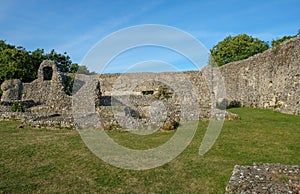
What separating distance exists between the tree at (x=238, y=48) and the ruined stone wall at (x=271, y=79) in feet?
58.3

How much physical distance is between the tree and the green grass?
32.5 metres

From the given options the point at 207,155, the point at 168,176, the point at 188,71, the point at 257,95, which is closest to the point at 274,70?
the point at 257,95

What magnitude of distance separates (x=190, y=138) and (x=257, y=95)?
12374 mm

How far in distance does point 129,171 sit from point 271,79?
48.1 feet

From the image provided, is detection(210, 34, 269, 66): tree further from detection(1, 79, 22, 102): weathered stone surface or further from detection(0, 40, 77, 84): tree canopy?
detection(1, 79, 22, 102): weathered stone surface

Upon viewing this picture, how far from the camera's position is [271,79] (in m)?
17.0

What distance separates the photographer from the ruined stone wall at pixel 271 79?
14.1 meters

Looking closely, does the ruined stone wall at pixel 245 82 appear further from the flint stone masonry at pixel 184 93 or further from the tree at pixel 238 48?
the tree at pixel 238 48

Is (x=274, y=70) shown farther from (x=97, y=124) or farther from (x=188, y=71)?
(x=97, y=124)

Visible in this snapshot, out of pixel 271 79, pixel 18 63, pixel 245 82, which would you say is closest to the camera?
pixel 271 79

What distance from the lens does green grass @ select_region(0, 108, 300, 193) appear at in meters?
4.93

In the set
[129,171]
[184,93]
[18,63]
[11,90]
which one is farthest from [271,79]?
[18,63]

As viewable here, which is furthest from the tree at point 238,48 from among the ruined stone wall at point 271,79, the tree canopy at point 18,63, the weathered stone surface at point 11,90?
the weathered stone surface at point 11,90

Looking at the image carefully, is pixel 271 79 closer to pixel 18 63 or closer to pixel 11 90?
pixel 11 90
